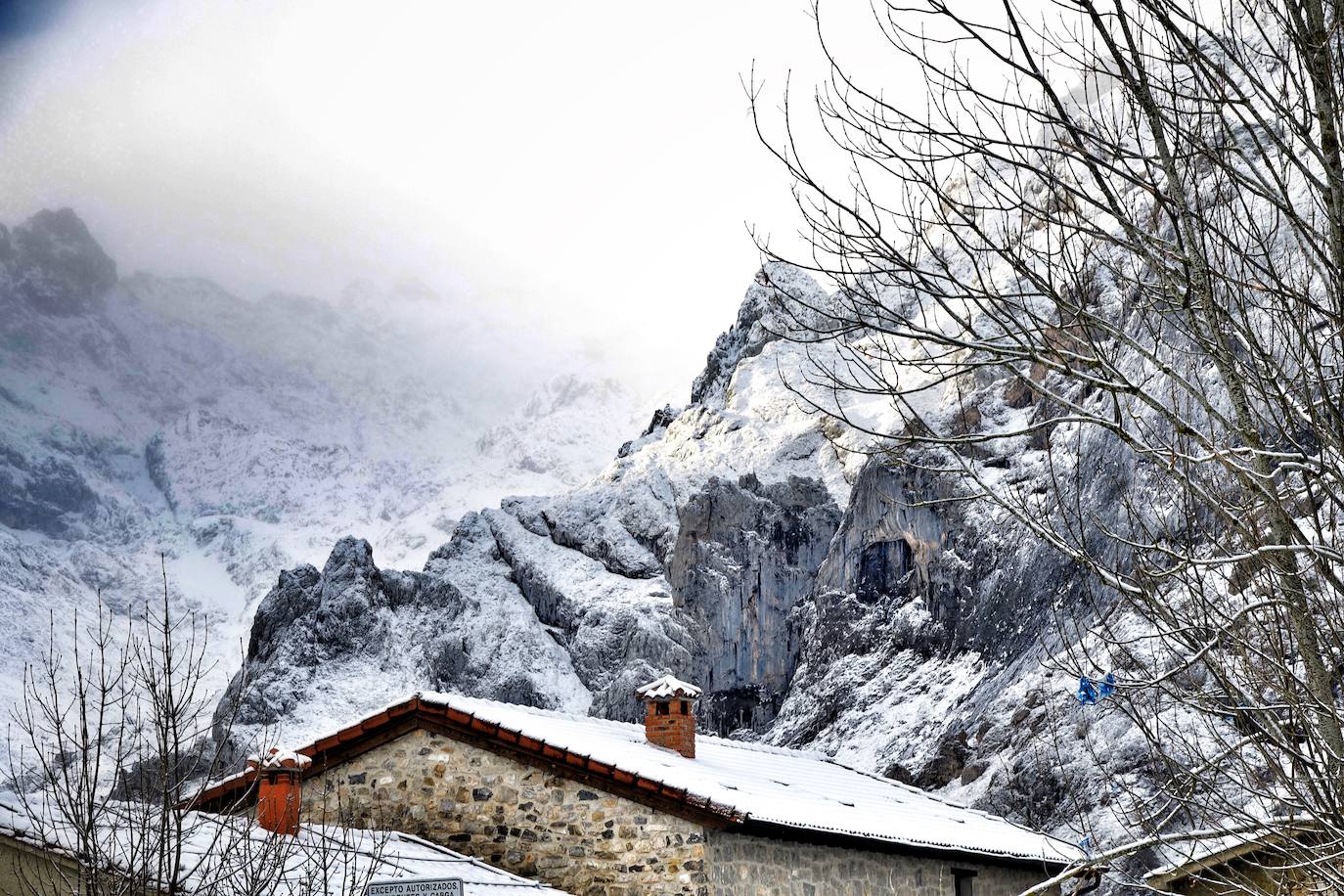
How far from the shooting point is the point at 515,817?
42.3 feet

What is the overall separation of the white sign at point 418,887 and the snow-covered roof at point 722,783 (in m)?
3.20

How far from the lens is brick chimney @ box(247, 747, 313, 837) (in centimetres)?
1155

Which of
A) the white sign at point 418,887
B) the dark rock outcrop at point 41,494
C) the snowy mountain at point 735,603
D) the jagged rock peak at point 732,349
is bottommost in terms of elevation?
the white sign at point 418,887

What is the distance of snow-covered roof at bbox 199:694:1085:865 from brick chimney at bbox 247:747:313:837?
126 cm

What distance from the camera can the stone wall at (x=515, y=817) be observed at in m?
12.2

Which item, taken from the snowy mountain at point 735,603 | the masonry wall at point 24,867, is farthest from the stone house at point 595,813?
the snowy mountain at point 735,603

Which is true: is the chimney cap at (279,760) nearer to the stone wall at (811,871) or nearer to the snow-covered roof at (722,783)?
the snow-covered roof at (722,783)

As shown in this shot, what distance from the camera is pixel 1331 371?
4.77 m

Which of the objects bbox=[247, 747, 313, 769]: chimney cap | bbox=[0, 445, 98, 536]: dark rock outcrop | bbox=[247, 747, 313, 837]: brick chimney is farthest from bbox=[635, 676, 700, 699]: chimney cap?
bbox=[0, 445, 98, 536]: dark rock outcrop

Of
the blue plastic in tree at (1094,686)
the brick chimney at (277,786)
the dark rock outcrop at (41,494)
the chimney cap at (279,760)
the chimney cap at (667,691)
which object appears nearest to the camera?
the blue plastic in tree at (1094,686)

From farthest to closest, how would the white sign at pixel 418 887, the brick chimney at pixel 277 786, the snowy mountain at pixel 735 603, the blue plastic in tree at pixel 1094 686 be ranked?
the snowy mountain at pixel 735 603 < the brick chimney at pixel 277 786 < the white sign at pixel 418 887 < the blue plastic in tree at pixel 1094 686

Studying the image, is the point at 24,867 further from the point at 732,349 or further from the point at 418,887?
the point at 732,349

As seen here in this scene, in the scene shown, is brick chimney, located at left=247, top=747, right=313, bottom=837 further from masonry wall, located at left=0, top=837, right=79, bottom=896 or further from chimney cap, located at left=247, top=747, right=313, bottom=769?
masonry wall, located at left=0, top=837, right=79, bottom=896

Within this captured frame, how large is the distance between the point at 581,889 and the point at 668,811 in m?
1.20
